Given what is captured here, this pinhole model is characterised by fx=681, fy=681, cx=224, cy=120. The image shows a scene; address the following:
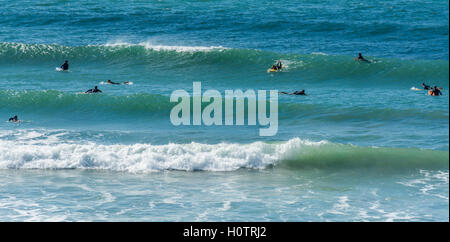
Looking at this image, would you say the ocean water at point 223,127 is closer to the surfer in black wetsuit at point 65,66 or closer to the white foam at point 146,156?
the white foam at point 146,156

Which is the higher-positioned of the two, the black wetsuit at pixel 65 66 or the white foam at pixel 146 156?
the black wetsuit at pixel 65 66

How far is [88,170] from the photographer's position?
651 inches

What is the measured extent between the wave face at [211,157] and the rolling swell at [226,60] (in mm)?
11710

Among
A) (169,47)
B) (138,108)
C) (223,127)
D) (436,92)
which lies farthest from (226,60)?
(223,127)

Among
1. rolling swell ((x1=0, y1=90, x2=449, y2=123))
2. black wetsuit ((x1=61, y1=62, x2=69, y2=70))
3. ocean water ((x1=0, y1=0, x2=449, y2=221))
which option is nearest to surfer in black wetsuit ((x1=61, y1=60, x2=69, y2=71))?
black wetsuit ((x1=61, y1=62, x2=69, y2=70))

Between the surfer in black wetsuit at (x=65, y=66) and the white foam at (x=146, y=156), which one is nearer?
the white foam at (x=146, y=156)

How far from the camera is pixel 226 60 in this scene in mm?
31562

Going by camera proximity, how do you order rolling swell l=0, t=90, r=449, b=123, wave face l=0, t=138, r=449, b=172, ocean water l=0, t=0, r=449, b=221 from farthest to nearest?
rolling swell l=0, t=90, r=449, b=123 < wave face l=0, t=138, r=449, b=172 < ocean water l=0, t=0, r=449, b=221

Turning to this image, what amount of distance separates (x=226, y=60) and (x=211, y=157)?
15125mm

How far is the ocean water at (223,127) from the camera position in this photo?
13.9 metres

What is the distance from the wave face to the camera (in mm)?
16672

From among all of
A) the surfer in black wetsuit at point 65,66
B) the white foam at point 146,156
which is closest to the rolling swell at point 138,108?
the white foam at point 146,156

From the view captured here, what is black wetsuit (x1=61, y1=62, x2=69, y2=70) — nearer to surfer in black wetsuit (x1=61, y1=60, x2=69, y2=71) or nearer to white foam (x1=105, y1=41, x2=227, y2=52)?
surfer in black wetsuit (x1=61, y1=60, x2=69, y2=71)
